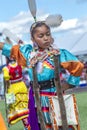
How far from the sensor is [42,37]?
473cm

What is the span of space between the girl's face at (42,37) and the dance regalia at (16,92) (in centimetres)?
380

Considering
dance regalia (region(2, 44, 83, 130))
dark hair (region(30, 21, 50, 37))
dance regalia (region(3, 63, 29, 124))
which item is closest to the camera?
dance regalia (region(2, 44, 83, 130))

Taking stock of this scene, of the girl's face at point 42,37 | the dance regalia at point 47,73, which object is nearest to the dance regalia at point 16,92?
the dance regalia at point 47,73

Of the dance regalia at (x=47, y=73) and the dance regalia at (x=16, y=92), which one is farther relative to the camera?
the dance regalia at (x=16, y=92)

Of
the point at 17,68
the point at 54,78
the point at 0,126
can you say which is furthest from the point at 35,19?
the point at 17,68

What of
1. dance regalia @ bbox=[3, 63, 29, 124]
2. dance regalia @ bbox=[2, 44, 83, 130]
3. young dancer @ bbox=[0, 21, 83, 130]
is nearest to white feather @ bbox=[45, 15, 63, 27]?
young dancer @ bbox=[0, 21, 83, 130]

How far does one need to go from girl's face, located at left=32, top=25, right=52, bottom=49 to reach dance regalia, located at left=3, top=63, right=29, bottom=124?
12.5ft

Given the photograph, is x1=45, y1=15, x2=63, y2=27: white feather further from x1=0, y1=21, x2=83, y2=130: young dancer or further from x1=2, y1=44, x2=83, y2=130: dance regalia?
x1=2, y1=44, x2=83, y2=130: dance regalia

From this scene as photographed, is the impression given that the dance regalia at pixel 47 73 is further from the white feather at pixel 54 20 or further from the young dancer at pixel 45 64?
the white feather at pixel 54 20

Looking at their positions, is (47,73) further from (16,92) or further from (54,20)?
(16,92)

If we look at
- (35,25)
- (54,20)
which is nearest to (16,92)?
(35,25)

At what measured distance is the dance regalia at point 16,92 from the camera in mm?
8641

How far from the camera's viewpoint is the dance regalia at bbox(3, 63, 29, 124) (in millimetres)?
8641

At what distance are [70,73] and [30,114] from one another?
572mm
